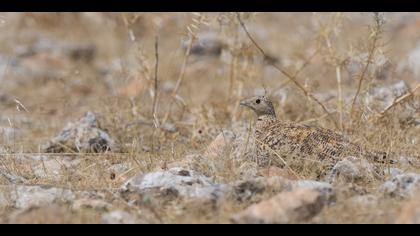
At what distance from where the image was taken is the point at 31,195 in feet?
18.9

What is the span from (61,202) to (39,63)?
8.17 metres

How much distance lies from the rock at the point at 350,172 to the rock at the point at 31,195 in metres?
1.79

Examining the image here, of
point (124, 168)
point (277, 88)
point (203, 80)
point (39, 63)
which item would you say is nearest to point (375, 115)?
point (277, 88)

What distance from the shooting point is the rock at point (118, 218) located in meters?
4.99

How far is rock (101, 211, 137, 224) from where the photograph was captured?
4.99 m

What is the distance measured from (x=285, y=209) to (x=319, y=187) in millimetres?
556

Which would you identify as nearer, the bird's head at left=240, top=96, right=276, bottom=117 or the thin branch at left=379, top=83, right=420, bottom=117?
the bird's head at left=240, top=96, right=276, bottom=117

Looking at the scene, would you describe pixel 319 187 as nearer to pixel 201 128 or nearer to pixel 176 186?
pixel 176 186

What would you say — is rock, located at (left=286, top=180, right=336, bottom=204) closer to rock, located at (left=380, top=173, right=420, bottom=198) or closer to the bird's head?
rock, located at (left=380, top=173, right=420, bottom=198)

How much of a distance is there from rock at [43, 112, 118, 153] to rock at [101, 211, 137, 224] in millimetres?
2952

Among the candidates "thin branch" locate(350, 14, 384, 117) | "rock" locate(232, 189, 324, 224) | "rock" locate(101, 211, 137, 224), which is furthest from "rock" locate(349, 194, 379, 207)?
"thin branch" locate(350, 14, 384, 117)

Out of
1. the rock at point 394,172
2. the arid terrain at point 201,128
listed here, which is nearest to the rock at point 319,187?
the arid terrain at point 201,128

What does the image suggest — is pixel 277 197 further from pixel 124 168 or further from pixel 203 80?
pixel 203 80
